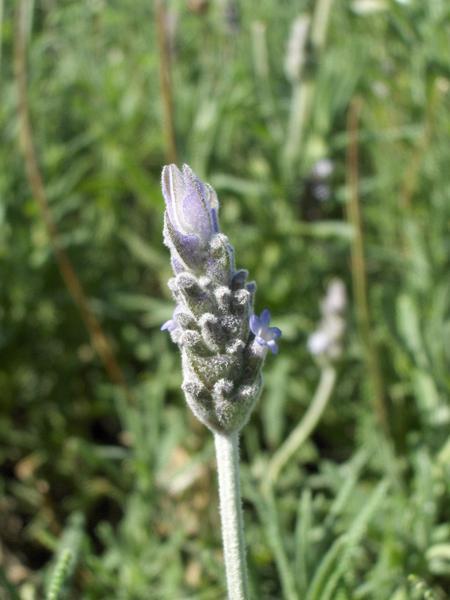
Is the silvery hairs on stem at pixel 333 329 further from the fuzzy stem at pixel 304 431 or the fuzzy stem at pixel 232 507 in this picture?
the fuzzy stem at pixel 232 507

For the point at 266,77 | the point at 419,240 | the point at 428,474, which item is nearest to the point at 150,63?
the point at 266,77

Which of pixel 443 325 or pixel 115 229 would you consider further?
pixel 115 229

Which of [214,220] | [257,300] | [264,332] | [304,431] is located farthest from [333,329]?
[214,220]

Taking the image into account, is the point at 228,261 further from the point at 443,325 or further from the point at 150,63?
the point at 150,63

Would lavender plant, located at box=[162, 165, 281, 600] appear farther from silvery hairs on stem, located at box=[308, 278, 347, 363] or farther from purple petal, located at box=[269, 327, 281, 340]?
silvery hairs on stem, located at box=[308, 278, 347, 363]

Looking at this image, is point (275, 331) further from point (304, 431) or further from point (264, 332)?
point (304, 431)

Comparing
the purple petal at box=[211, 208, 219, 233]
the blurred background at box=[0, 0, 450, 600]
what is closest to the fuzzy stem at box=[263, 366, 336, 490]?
the blurred background at box=[0, 0, 450, 600]

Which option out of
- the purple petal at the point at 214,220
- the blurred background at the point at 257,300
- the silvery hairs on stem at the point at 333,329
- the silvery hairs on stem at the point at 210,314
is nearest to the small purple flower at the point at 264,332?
the silvery hairs on stem at the point at 210,314
